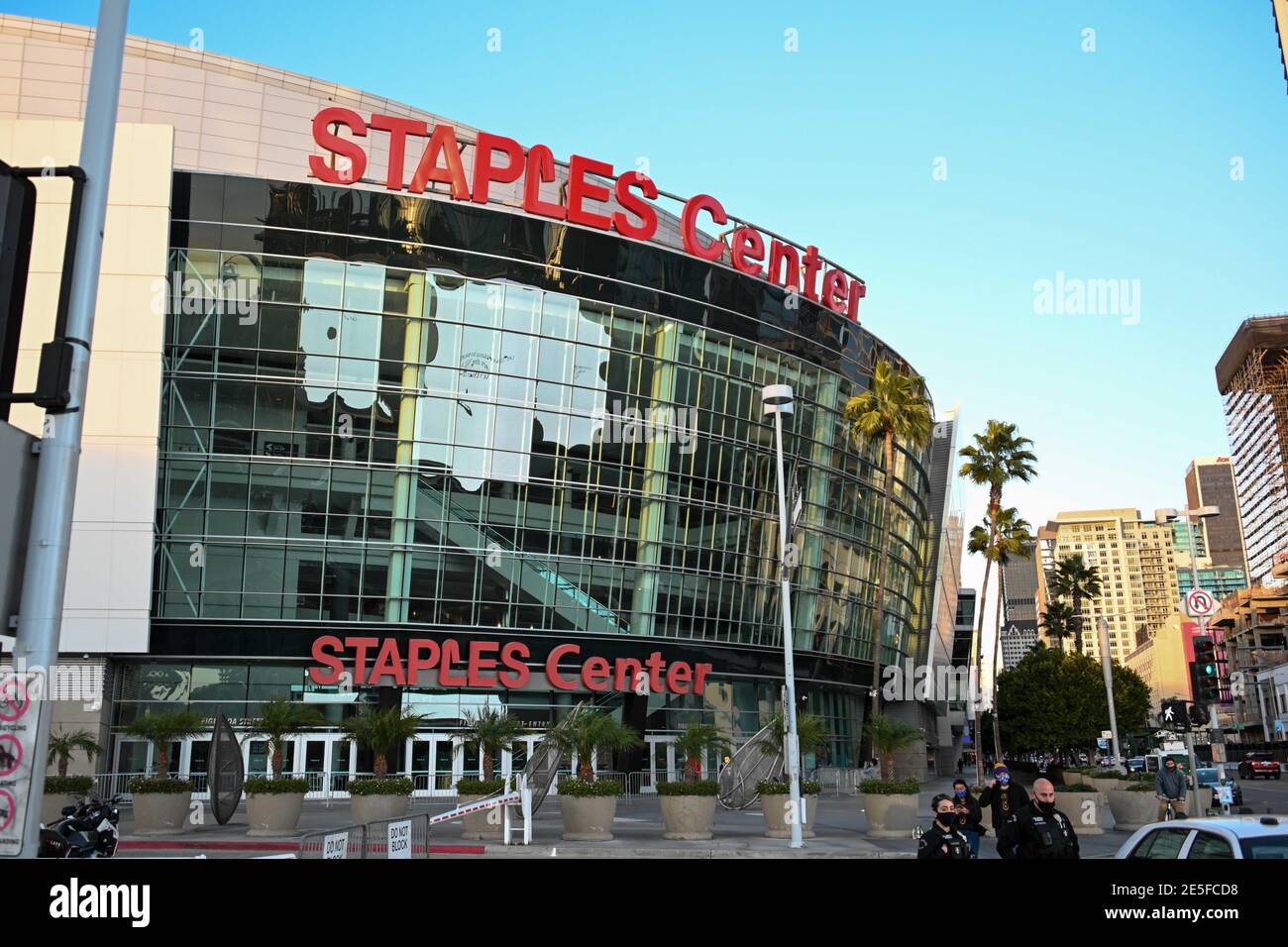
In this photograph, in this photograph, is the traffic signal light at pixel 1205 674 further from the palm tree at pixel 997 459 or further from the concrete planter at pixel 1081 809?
the palm tree at pixel 997 459

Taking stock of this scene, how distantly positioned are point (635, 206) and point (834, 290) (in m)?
13.4

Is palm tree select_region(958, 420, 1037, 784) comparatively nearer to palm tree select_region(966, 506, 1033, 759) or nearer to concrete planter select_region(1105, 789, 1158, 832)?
palm tree select_region(966, 506, 1033, 759)

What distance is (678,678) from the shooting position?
51.7 m

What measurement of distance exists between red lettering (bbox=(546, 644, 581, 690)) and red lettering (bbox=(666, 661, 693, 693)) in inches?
198

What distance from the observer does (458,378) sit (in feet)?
158

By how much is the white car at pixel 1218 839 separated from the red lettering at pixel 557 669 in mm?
39658

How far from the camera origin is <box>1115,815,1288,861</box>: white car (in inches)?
306

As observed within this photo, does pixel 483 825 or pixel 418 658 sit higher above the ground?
pixel 418 658

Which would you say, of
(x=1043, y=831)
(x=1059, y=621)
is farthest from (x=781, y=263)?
(x=1059, y=621)

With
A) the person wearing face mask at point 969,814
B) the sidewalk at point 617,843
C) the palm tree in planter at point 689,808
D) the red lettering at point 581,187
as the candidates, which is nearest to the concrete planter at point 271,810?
the sidewalk at point 617,843

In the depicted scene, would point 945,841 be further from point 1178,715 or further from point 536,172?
point 536,172

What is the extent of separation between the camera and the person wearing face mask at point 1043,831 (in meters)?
10.7

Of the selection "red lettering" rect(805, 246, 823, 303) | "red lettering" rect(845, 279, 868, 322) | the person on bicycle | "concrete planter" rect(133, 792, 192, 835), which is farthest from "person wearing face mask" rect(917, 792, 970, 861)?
"red lettering" rect(845, 279, 868, 322)
